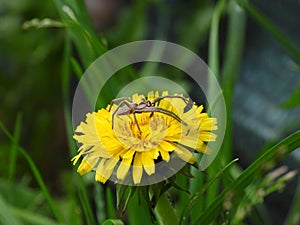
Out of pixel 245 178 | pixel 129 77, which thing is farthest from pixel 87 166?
pixel 129 77

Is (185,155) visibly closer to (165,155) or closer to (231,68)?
(165,155)

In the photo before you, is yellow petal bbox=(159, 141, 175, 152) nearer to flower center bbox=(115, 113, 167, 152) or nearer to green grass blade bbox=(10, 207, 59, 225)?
flower center bbox=(115, 113, 167, 152)

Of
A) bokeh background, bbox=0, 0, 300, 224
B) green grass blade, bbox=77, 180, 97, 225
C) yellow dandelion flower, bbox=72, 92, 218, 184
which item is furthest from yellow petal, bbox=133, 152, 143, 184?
bokeh background, bbox=0, 0, 300, 224

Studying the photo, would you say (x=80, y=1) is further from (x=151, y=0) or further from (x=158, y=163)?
(x=151, y=0)

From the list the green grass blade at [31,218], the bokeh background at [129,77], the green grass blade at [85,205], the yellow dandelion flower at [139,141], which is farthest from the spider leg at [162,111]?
the bokeh background at [129,77]

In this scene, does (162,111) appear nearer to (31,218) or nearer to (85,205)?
(85,205)

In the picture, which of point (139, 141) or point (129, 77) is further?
point (129, 77)

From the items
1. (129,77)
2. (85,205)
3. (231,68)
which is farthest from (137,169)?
(129,77)

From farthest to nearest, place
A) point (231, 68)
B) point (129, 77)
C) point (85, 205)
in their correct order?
point (129, 77) → point (231, 68) → point (85, 205)

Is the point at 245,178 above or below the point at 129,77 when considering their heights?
below


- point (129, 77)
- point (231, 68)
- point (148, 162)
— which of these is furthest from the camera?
point (129, 77)
